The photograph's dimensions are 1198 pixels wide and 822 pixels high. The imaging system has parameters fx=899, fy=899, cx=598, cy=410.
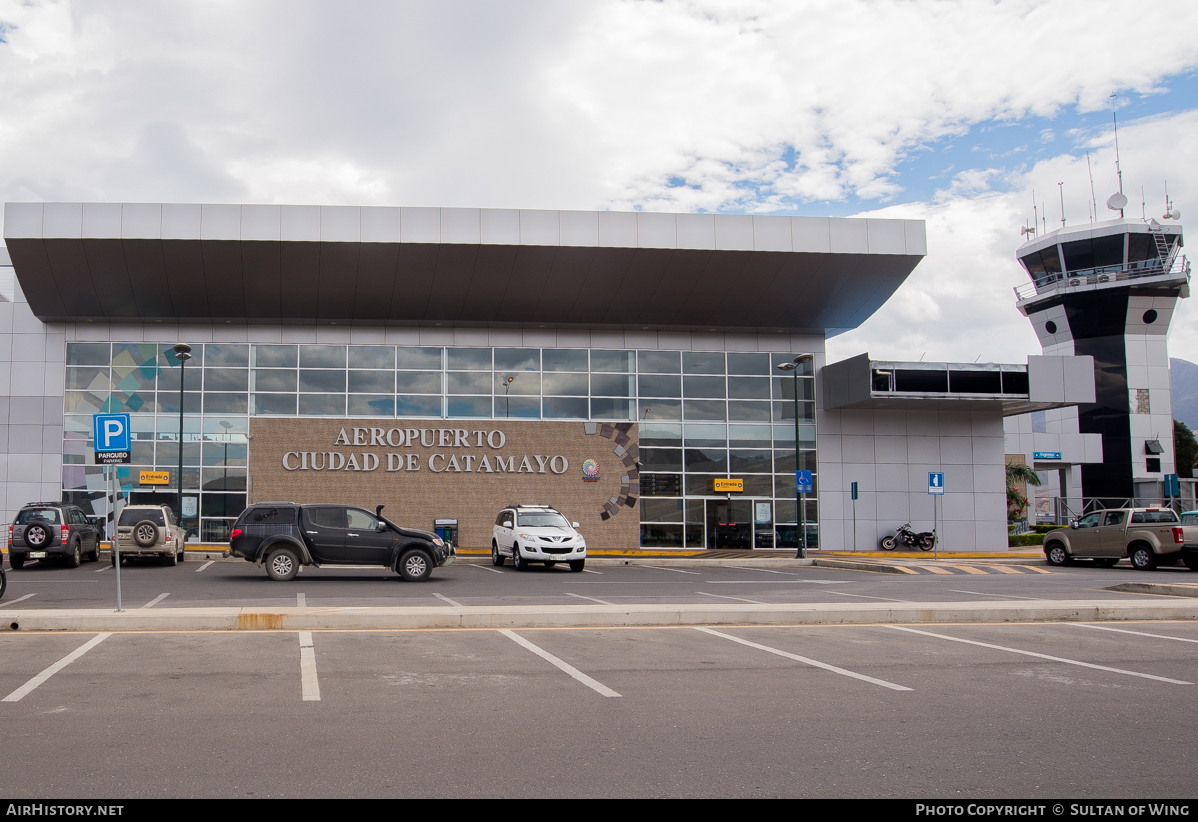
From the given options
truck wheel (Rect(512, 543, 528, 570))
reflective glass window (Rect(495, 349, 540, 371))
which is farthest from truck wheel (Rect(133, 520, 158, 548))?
reflective glass window (Rect(495, 349, 540, 371))

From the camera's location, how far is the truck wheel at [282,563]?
1961 cm

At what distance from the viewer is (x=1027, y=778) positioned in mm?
5352

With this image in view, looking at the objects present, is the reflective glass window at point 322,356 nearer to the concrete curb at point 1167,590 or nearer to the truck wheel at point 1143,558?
the concrete curb at point 1167,590

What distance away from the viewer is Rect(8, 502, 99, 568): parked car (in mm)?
22719

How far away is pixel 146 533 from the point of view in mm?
24438

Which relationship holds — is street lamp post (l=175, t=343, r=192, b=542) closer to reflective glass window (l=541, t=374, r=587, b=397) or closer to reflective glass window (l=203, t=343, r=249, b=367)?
reflective glass window (l=203, t=343, r=249, b=367)

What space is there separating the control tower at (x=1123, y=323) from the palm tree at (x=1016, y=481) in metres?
15.0

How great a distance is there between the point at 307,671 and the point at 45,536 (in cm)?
1819

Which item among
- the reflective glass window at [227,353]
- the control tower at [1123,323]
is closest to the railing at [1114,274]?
the control tower at [1123,323]

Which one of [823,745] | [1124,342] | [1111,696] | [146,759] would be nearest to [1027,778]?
[823,745]

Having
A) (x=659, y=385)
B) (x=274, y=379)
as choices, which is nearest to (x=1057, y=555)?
(x=659, y=385)

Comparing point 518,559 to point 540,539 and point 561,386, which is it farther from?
point 561,386

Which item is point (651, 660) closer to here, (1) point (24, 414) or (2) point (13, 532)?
(2) point (13, 532)

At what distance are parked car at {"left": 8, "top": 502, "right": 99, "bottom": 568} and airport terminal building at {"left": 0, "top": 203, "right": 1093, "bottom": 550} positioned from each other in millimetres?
9465
